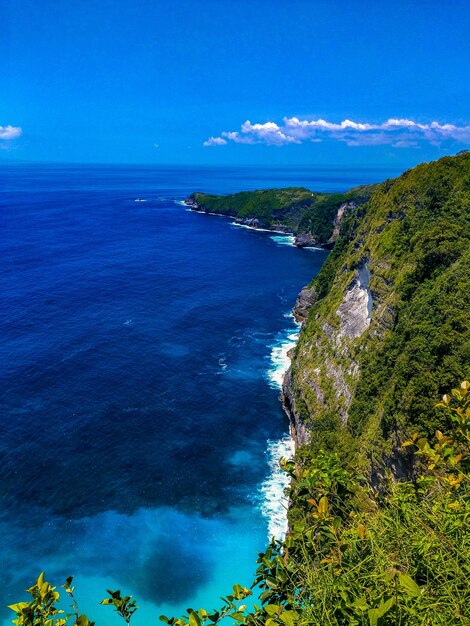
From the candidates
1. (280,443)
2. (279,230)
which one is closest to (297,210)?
(279,230)

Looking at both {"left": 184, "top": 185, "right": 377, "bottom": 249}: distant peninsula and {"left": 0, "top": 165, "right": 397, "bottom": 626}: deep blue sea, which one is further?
{"left": 184, "top": 185, "right": 377, "bottom": 249}: distant peninsula

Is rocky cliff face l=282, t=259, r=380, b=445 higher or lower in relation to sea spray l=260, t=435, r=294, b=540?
higher

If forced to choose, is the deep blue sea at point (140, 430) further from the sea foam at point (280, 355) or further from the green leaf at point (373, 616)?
the green leaf at point (373, 616)

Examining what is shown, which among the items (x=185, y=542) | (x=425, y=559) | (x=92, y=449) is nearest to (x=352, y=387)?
(x=185, y=542)

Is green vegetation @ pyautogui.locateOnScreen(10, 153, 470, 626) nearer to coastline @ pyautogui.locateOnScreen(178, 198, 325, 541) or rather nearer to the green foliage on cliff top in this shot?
coastline @ pyautogui.locateOnScreen(178, 198, 325, 541)

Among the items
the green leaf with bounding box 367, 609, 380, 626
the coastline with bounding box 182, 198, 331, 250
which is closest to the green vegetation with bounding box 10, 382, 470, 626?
the green leaf with bounding box 367, 609, 380, 626

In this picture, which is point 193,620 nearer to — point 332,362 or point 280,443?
point 332,362

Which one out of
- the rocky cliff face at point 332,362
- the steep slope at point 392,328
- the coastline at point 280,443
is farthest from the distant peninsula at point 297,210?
the rocky cliff face at point 332,362

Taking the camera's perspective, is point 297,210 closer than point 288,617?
No
